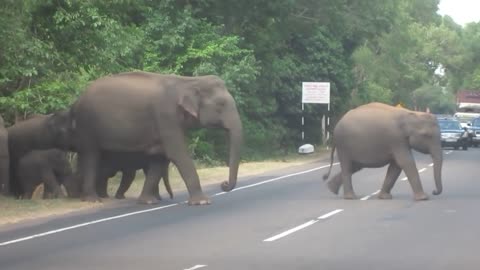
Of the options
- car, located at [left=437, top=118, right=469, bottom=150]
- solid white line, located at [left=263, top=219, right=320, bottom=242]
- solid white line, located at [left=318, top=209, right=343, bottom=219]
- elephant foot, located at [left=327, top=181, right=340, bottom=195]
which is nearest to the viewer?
solid white line, located at [left=263, top=219, right=320, bottom=242]

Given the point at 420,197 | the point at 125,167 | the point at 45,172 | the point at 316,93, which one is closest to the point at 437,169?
the point at 420,197

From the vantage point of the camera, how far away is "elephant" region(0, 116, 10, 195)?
→ 23.1 metres

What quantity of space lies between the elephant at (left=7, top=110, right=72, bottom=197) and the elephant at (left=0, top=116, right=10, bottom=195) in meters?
0.40

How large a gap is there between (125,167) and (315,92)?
27784 millimetres

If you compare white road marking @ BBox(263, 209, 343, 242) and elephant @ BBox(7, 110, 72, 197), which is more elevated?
elephant @ BBox(7, 110, 72, 197)

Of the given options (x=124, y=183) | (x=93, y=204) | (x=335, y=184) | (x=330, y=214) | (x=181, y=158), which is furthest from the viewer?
(x=335, y=184)

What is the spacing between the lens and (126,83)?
2303cm

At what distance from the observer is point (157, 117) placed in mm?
22438

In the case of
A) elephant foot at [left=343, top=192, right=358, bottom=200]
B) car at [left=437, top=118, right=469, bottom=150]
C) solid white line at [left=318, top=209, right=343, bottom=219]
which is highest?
solid white line at [left=318, top=209, right=343, bottom=219]

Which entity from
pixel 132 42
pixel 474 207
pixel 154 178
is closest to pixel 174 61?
pixel 132 42

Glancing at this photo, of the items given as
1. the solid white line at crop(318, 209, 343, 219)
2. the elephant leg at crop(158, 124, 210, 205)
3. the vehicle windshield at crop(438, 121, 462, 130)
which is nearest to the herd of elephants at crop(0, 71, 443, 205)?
the elephant leg at crop(158, 124, 210, 205)

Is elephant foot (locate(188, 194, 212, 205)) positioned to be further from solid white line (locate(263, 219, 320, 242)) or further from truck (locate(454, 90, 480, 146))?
truck (locate(454, 90, 480, 146))

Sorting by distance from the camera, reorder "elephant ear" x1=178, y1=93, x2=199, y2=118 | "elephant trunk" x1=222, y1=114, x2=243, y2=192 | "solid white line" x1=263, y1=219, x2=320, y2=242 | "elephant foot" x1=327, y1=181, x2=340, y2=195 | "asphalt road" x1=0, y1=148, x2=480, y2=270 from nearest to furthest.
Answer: "asphalt road" x1=0, y1=148, x2=480, y2=270
"solid white line" x1=263, y1=219, x2=320, y2=242
"elephant trunk" x1=222, y1=114, x2=243, y2=192
"elephant ear" x1=178, y1=93, x2=199, y2=118
"elephant foot" x1=327, y1=181, x2=340, y2=195

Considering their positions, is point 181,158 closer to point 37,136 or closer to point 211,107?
point 211,107
